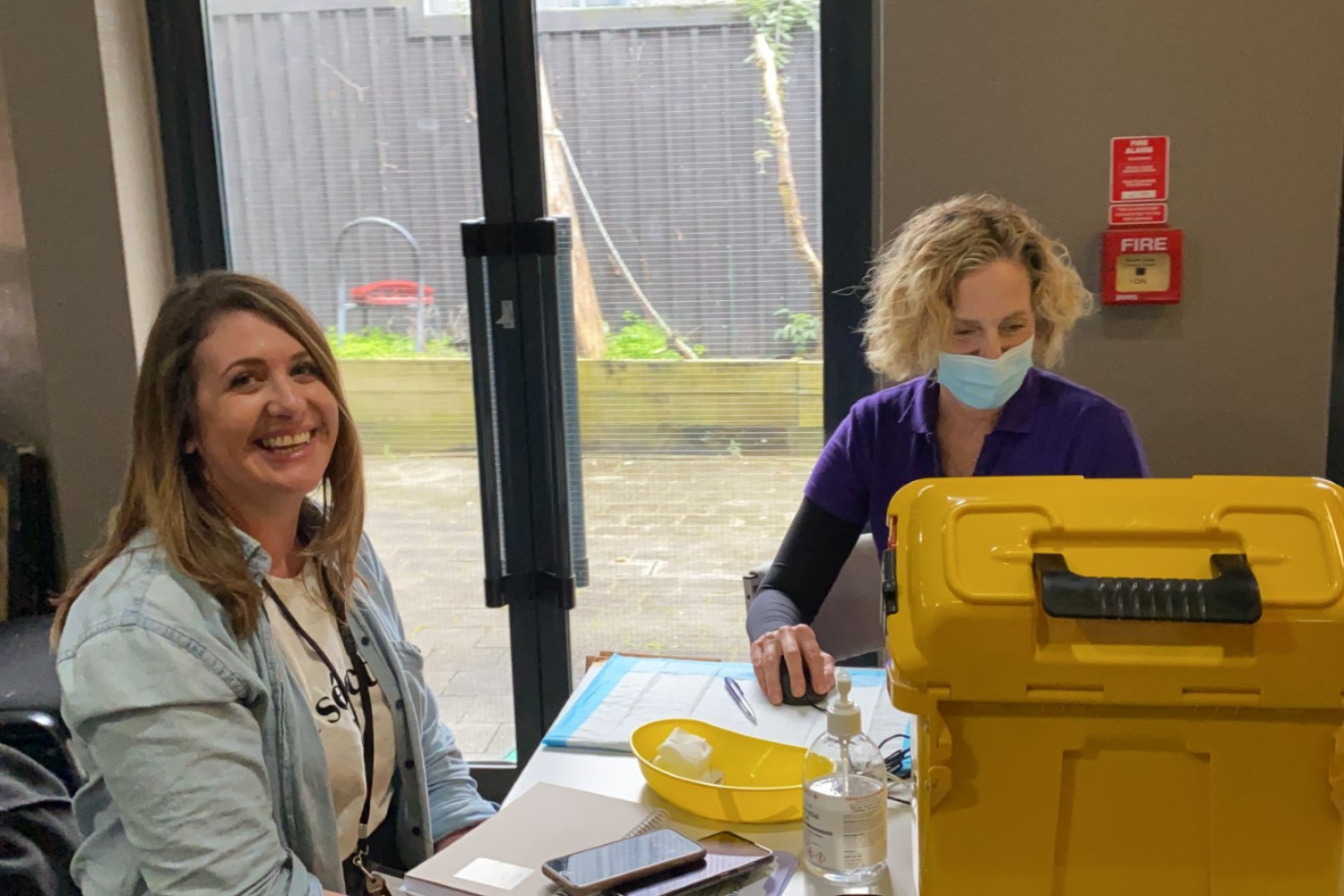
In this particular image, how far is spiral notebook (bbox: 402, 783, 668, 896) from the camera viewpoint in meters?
1.11

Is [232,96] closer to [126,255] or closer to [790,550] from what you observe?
[126,255]

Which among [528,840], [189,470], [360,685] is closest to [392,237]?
[189,470]

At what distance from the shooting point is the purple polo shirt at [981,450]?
1.75 metres

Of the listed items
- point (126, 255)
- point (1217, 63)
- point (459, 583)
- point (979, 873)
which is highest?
point (1217, 63)

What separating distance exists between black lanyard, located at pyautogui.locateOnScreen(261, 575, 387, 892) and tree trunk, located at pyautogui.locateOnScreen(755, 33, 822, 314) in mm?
1330

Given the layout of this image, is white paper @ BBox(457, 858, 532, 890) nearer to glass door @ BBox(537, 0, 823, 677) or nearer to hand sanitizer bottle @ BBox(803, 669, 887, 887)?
hand sanitizer bottle @ BBox(803, 669, 887, 887)

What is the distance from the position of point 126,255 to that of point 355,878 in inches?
63.5

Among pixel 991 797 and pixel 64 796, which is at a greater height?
pixel 991 797

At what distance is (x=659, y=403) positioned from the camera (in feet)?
8.40

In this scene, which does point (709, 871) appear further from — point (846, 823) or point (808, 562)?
point (808, 562)

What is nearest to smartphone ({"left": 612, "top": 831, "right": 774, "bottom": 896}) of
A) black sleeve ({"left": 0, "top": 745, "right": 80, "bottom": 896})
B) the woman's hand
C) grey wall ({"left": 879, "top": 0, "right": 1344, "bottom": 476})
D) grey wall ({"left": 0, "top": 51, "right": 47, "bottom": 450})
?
the woman's hand

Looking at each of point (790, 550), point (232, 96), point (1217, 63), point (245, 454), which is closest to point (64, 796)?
point (245, 454)

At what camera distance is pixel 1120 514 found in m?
0.86

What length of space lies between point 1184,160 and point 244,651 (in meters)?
1.80
